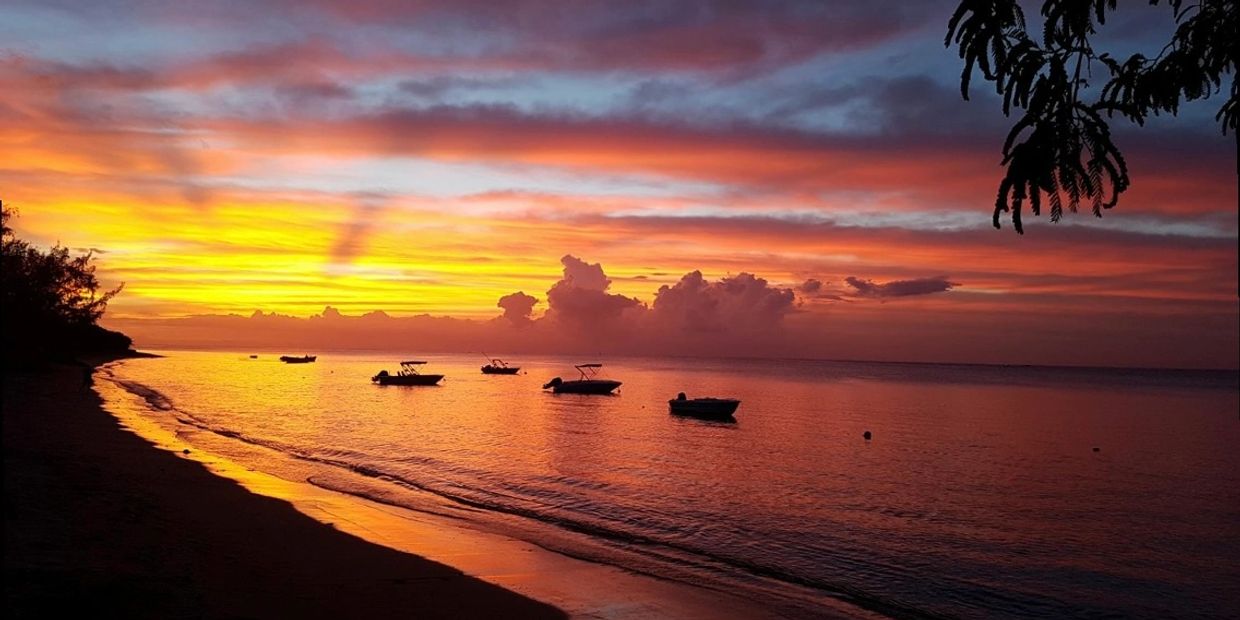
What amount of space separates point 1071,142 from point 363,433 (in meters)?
54.5

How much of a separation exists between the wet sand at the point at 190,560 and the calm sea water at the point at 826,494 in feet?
18.4

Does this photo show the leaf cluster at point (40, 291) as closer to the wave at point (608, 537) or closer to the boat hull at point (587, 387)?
the wave at point (608, 537)

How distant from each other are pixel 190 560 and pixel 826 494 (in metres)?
25.6

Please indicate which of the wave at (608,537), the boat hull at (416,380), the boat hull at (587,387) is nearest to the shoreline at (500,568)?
the wave at (608,537)

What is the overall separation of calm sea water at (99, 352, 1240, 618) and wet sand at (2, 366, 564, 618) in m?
5.60

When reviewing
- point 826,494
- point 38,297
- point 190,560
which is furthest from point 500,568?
point 38,297

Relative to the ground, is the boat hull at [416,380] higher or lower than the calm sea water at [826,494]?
higher

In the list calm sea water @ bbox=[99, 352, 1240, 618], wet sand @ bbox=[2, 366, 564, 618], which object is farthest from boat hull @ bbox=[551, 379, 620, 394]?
wet sand @ bbox=[2, 366, 564, 618]

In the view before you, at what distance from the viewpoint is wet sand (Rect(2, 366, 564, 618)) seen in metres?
11.8

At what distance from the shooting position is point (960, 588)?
19.8 metres

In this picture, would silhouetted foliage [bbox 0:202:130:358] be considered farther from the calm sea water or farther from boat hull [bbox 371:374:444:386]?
boat hull [bbox 371:374:444:386]

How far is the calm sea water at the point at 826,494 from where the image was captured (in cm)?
2023

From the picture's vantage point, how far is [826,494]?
34.1m

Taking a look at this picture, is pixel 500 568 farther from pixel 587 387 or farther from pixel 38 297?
pixel 587 387
